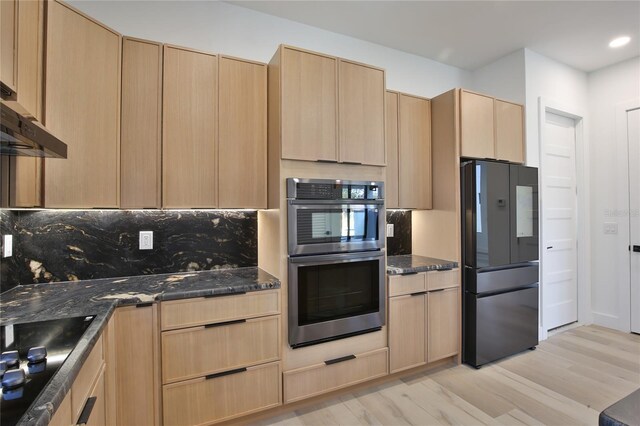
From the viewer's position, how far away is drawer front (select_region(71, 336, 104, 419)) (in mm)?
1057

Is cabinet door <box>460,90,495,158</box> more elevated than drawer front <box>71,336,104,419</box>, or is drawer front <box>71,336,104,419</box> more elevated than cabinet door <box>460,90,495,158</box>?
cabinet door <box>460,90,495,158</box>

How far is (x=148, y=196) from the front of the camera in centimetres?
213

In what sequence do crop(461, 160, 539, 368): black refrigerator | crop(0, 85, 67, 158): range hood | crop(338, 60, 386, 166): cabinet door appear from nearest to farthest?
crop(0, 85, 67, 158): range hood, crop(338, 60, 386, 166): cabinet door, crop(461, 160, 539, 368): black refrigerator

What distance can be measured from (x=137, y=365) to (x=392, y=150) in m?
2.55

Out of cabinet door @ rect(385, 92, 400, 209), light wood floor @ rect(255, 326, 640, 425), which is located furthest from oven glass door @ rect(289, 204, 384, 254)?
light wood floor @ rect(255, 326, 640, 425)

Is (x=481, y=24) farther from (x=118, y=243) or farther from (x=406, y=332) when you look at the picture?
(x=118, y=243)

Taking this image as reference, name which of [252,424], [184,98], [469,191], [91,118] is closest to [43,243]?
[91,118]

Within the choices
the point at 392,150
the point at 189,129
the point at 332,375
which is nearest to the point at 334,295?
the point at 332,375

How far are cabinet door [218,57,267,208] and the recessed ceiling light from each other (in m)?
3.55

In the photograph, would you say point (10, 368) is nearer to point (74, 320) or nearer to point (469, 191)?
point (74, 320)

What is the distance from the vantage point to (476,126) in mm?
3002

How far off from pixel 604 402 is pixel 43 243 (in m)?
4.10

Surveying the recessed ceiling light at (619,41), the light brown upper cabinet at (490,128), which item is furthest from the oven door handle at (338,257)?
the recessed ceiling light at (619,41)

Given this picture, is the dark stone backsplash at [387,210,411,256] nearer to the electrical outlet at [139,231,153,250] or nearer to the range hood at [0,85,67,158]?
the electrical outlet at [139,231,153,250]
